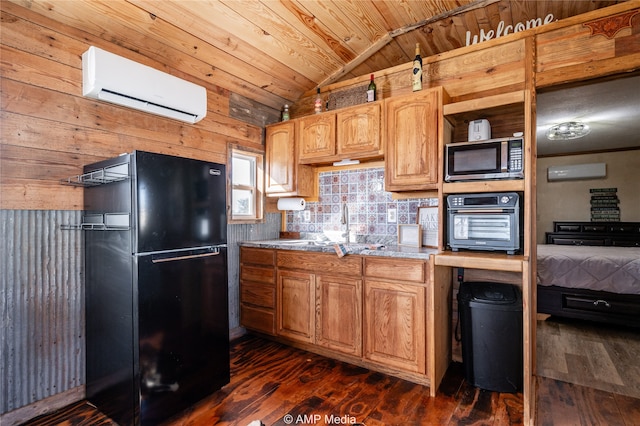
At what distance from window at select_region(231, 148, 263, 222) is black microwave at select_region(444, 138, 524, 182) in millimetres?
1928

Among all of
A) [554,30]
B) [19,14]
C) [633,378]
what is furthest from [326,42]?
[633,378]

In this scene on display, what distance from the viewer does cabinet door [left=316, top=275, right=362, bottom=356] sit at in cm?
247

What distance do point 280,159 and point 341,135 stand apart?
0.74m

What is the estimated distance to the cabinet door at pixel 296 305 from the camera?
Answer: 272cm

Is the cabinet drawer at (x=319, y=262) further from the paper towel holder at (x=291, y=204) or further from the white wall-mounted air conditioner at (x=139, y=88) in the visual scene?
the white wall-mounted air conditioner at (x=139, y=88)

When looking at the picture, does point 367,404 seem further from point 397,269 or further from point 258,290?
A: point 258,290

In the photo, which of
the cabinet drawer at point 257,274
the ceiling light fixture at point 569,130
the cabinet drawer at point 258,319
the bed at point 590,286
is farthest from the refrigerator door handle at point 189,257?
the ceiling light fixture at point 569,130

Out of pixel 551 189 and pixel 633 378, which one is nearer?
pixel 633 378

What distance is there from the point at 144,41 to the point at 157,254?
160cm

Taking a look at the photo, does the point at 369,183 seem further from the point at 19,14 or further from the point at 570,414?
the point at 19,14

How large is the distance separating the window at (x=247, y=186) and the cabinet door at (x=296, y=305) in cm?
82

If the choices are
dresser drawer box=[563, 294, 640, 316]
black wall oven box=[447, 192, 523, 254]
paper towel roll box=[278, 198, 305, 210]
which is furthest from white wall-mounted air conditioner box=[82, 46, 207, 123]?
dresser drawer box=[563, 294, 640, 316]

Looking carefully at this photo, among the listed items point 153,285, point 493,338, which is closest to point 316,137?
point 153,285

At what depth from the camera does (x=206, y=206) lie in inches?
81.7
